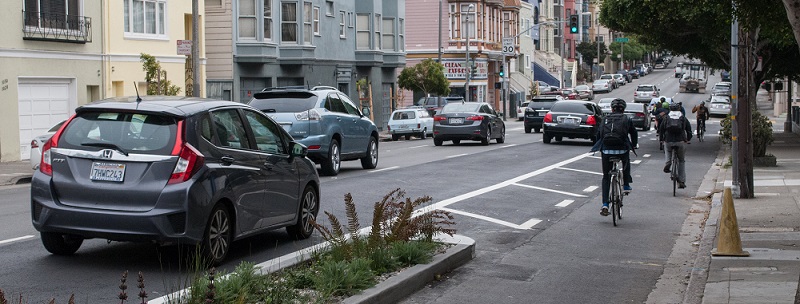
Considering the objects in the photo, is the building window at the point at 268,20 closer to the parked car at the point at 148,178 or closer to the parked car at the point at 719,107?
the parked car at the point at 148,178

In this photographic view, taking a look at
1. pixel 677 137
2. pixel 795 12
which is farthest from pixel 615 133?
pixel 795 12

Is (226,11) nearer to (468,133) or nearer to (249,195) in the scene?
(468,133)

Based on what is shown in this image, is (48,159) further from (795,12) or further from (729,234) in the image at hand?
(729,234)

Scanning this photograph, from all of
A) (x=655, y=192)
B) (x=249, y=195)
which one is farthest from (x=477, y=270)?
(x=655, y=192)

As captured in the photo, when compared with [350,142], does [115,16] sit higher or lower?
higher

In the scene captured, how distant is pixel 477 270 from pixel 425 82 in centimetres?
5017

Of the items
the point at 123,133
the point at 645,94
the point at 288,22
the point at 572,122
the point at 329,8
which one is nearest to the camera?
the point at 123,133

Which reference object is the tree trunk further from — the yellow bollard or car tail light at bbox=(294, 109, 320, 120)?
car tail light at bbox=(294, 109, 320, 120)

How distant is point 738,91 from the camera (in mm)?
17875

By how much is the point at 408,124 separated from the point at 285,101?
25.6m

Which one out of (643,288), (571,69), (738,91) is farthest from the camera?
(571,69)

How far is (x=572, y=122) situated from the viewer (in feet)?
116

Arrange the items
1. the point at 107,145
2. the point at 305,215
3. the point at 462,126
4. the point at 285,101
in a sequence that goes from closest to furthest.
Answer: the point at 107,145
the point at 305,215
the point at 285,101
the point at 462,126

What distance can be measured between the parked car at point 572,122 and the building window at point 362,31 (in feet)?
66.2
